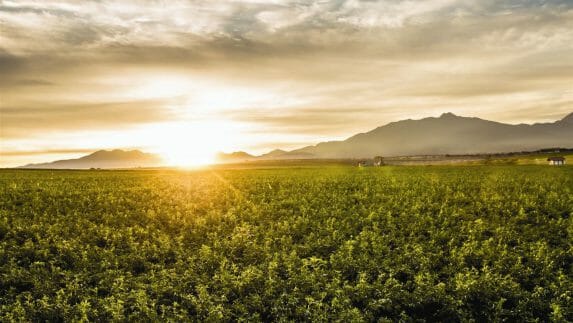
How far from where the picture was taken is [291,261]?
1581 centimetres

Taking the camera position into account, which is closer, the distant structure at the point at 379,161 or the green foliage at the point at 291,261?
the green foliage at the point at 291,261

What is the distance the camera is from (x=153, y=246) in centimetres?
1769

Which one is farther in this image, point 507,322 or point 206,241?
point 206,241

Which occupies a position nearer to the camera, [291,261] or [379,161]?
[291,261]

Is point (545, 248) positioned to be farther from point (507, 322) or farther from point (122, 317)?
point (122, 317)

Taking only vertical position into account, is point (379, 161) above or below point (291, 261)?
above

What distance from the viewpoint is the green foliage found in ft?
40.2

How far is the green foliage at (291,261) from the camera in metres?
12.3

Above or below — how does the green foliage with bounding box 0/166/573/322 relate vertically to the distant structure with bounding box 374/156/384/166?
below

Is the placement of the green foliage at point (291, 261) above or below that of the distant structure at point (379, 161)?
below

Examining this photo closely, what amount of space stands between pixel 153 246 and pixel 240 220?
6.36 m

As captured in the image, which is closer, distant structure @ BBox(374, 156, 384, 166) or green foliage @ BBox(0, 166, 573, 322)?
green foliage @ BBox(0, 166, 573, 322)

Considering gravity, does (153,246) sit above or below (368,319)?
above

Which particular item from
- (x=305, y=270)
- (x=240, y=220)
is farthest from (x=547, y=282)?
(x=240, y=220)
